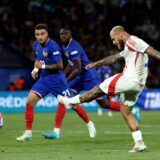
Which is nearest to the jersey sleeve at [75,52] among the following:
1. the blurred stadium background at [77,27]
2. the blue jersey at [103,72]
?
the blue jersey at [103,72]

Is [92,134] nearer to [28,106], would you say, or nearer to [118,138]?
[118,138]

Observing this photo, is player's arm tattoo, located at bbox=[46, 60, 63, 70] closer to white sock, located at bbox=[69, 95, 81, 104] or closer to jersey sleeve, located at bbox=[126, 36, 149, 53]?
white sock, located at bbox=[69, 95, 81, 104]

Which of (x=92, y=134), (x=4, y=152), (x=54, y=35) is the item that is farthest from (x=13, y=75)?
(x=4, y=152)

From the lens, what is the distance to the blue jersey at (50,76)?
14.2 metres

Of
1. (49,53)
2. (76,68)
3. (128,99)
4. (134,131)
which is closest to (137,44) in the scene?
(128,99)

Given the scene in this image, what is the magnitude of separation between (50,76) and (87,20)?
19.7 metres

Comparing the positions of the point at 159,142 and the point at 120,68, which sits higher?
the point at 120,68

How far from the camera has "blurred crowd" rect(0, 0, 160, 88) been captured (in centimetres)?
3192

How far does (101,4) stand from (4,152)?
24.0 m

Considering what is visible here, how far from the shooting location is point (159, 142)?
13539 mm

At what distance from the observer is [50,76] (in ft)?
47.1

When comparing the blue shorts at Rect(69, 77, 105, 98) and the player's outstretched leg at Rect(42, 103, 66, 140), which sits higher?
the blue shorts at Rect(69, 77, 105, 98)

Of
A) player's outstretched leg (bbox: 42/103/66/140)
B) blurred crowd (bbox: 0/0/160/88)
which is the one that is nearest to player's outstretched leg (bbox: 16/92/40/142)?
player's outstretched leg (bbox: 42/103/66/140)

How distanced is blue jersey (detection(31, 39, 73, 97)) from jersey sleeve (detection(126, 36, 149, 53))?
298cm
